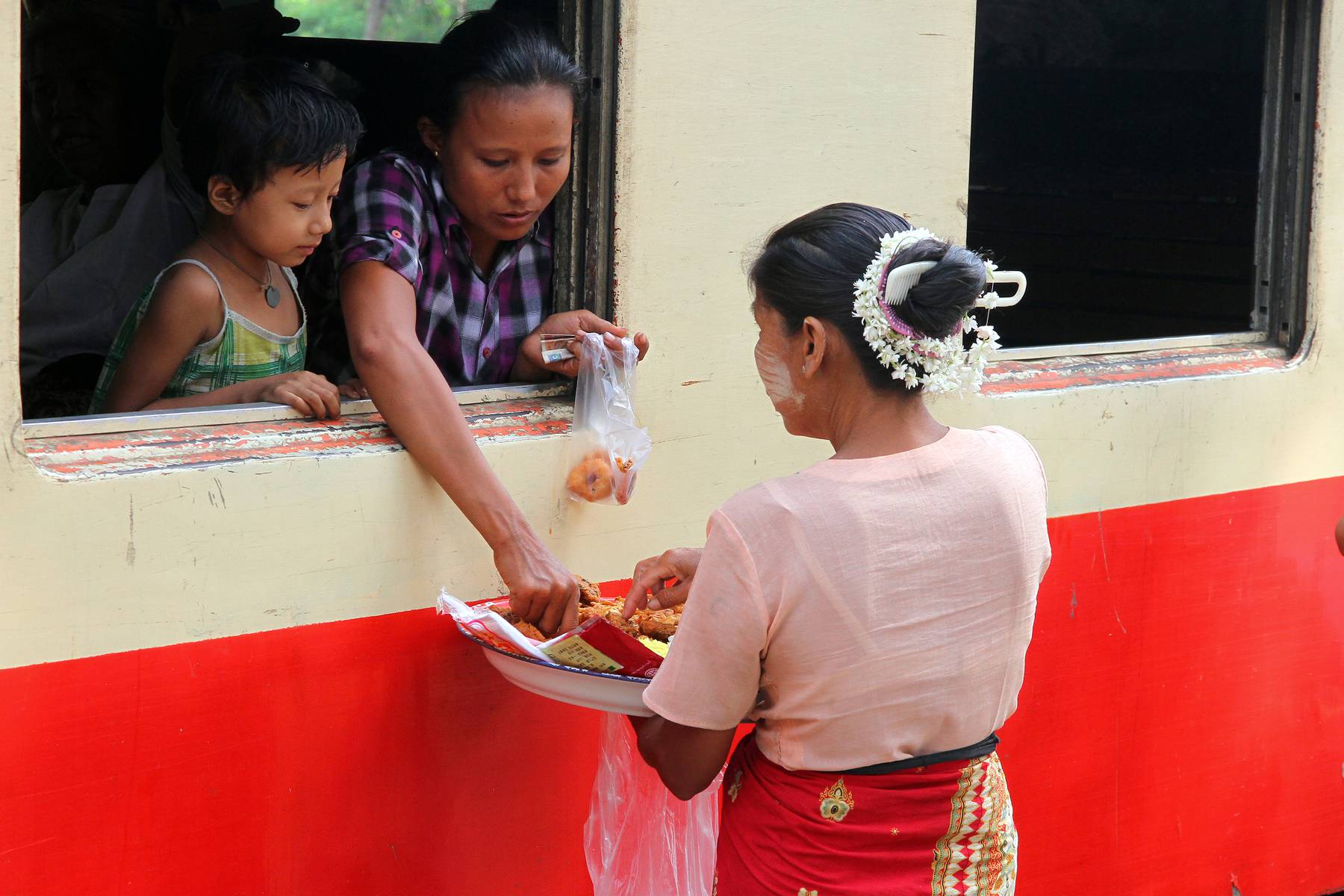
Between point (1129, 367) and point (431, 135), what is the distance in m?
1.79

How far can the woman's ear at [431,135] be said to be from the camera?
2.48 metres

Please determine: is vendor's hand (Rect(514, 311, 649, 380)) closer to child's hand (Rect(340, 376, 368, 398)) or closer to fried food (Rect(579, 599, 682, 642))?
child's hand (Rect(340, 376, 368, 398))

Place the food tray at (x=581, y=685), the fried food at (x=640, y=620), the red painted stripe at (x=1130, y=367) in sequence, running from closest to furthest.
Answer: the food tray at (x=581, y=685)
the fried food at (x=640, y=620)
the red painted stripe at (x=1130, y=367)

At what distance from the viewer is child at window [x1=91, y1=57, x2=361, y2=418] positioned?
227 cm

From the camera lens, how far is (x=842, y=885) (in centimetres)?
176

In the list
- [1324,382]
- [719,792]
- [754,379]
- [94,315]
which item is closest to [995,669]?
[719,792]

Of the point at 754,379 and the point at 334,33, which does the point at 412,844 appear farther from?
the point at 334,33

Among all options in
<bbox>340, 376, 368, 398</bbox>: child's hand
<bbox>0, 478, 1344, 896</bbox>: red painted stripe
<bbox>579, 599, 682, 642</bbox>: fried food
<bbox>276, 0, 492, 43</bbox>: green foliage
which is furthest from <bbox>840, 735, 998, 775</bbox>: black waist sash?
<bbox>276, 0, 492, 43</bbox>: green foliage

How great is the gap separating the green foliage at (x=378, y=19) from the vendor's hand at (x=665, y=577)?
2.51 m

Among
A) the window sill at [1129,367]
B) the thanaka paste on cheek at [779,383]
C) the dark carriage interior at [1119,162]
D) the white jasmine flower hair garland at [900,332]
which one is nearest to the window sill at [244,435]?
the thanaka paste on cheek at [779,383]

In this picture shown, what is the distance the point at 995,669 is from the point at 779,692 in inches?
11.5

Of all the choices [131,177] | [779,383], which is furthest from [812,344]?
[131,177]

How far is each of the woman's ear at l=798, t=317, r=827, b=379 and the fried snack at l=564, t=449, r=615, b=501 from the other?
788 millimetres

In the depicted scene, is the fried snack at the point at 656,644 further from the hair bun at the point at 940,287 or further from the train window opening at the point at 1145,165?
the train window opening at the point at 1145,165
